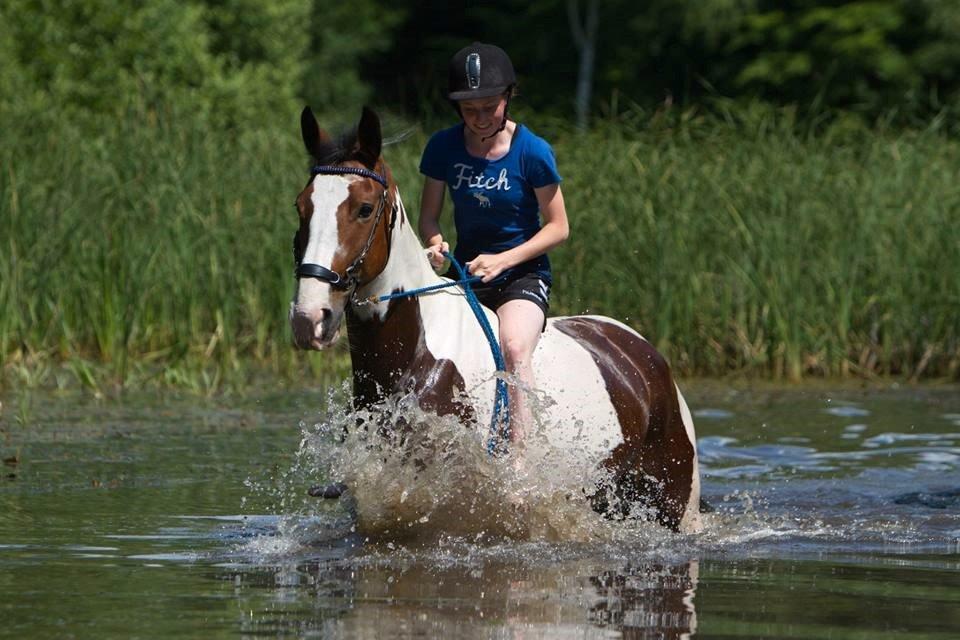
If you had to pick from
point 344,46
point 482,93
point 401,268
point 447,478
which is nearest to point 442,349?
point 401,268

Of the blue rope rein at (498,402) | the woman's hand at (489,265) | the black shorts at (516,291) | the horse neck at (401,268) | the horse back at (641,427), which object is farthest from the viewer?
the horse back at (641,427)

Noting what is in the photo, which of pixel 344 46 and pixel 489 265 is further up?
pixel 344 46

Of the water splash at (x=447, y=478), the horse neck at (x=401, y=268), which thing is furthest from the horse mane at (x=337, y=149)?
the water splash at (x=447, y=478)

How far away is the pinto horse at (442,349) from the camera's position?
638cm

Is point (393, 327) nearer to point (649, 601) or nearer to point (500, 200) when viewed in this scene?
point (500, 200)

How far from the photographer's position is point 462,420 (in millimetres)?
6871

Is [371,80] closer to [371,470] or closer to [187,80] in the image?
[187,80]

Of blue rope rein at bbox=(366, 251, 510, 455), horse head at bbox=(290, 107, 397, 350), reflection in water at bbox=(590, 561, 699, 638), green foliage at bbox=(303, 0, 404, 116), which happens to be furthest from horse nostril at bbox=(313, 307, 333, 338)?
green foliage at bbox=(303, 0, 404, 116)

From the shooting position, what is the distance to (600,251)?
13.5 meters

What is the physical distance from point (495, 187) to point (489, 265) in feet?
1.02

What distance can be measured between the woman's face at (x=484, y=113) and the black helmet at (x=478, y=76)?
0.04 m

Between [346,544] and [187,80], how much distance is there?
2110cm

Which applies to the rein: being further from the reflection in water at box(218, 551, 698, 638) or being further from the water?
the reflection in water at box(218, 551, 698, 638)

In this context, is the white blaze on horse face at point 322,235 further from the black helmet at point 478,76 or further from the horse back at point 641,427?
the horse back at point 641,427
